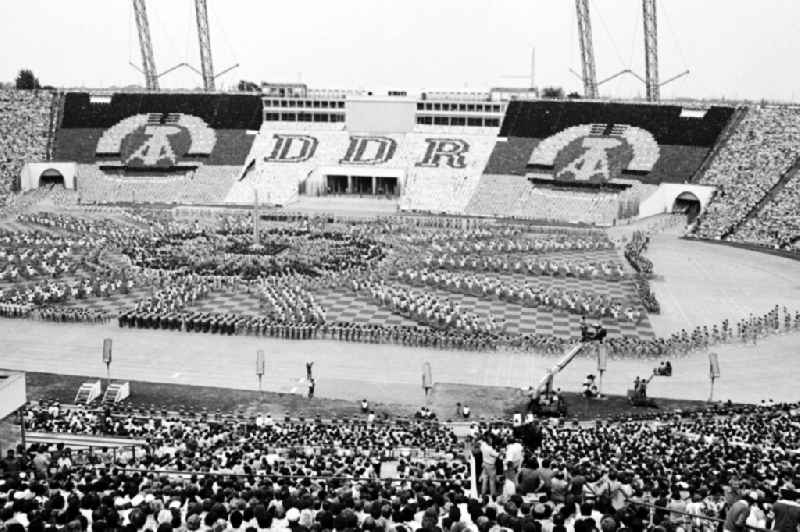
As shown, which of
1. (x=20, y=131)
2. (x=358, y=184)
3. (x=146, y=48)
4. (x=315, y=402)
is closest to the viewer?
(x=315, y=402)

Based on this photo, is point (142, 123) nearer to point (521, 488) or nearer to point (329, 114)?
point (329, 114)

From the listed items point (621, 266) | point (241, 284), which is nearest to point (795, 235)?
point (621, 266)

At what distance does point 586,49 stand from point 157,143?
45.3m

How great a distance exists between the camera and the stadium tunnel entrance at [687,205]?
2724 inches

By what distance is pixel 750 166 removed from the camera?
226 ft

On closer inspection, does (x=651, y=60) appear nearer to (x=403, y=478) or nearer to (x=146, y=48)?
(x=146, y=48)

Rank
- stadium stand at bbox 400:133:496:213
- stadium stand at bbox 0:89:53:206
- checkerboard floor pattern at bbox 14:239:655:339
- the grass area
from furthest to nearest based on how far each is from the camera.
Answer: stadium stand at bbox 0:89:53:206 → stadium stand at bbox 400:133:496:213 → checkerboard floor pattern at bbox 14:239:655:339 → the grass area

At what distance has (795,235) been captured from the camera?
189 feet

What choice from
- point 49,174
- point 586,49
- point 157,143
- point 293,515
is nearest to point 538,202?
point 586,49

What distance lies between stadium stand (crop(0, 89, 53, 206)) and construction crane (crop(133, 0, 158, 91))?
38.4 feet

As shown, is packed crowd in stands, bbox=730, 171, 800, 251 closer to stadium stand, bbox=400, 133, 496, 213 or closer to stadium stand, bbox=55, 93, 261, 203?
stadium stand, bbox=400, 133, 496, 213

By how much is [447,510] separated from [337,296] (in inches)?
1181

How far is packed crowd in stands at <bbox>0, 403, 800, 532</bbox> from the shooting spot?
12.1 m

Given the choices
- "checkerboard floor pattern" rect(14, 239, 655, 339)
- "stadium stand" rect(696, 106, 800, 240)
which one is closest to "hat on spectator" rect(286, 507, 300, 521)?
"checkerboard floor pattern" rect(14, 239, 655, 339)
